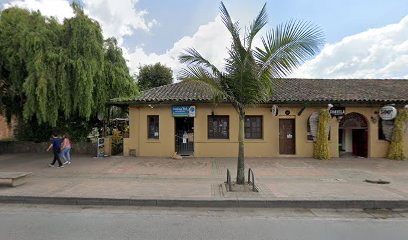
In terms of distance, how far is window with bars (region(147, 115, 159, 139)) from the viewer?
642 inches

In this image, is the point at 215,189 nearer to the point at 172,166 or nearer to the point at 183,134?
the point at 172,166

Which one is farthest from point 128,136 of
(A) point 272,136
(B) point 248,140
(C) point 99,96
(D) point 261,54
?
(D) point 261,54

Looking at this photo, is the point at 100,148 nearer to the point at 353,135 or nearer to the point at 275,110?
the point at 275,110

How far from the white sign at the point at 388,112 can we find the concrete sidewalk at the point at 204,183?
2.17 m

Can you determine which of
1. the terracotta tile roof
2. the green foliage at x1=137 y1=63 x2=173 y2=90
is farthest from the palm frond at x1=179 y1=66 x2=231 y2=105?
the green foliage at x1=137 y1=63 x2=173 y2=90

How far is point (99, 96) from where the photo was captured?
16219 millimetres

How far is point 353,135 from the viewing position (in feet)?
57.1

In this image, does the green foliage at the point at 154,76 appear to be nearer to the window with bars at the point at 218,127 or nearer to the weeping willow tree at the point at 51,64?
the weeping willow tree at the point at 51,64

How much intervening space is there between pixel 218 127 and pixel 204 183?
6.96m

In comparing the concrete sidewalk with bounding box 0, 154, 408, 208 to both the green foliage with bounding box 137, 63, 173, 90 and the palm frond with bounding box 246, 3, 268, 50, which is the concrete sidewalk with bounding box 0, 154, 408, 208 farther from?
the green foliage with bounding box 137, 63, 173, 90

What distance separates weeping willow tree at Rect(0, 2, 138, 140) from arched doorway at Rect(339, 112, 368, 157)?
13.3 metres

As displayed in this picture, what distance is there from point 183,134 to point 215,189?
8.18 metres

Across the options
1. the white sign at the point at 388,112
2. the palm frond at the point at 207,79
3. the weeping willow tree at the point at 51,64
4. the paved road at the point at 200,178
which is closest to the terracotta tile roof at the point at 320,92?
Result: the white sign at the point at 388,112

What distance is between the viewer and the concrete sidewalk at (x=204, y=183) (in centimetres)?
744
